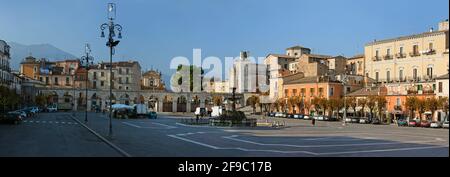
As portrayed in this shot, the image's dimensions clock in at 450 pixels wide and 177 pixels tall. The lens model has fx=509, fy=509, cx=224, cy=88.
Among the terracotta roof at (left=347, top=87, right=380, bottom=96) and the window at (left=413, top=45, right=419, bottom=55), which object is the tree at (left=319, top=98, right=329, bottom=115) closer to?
the terracotta roof at (left=347, top=87, right=380, bottom=96)

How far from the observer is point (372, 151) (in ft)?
84.6

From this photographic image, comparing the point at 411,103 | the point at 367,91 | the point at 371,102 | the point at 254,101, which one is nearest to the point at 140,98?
the point at 254,101

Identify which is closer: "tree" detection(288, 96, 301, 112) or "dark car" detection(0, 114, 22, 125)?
"dark car" detection(0, 114, 22, 125)

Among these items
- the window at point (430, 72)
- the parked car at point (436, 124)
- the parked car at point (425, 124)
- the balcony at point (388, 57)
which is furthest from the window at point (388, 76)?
the parked car at point (436, 124)

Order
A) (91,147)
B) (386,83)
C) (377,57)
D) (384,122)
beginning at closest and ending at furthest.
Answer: (91,147) → (384,122) → (386,83) → (377,57)

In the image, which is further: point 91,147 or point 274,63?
point 274,63

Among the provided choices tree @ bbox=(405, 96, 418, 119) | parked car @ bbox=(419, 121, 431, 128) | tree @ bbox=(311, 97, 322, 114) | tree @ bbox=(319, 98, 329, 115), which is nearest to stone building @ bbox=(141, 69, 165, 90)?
tree @ bbox=(311, 97, 322, 114)

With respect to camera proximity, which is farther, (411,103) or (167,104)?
(167,104)

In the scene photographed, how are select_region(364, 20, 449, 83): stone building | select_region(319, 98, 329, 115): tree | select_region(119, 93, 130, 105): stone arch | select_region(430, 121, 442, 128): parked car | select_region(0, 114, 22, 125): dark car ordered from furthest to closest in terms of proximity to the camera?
select_region(119, 93, 130, 105): stone arch
select_region(319, 98, 329, 115): tree
select_region(364, 20, 449, 83): stone building
select_region(430, 121, 442, 128): parked car
select_region(0, 114, 22, 125): dark car

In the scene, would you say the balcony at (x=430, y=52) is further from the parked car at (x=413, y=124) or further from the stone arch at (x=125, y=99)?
the stone arch at (x=125, y=99)

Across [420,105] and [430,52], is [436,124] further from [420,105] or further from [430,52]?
[430,52]
